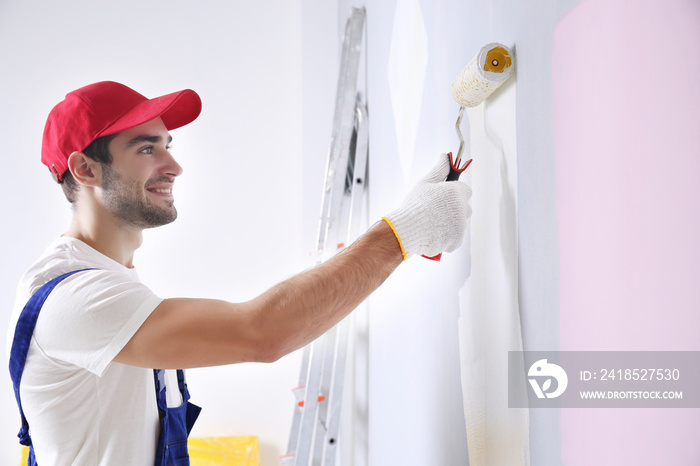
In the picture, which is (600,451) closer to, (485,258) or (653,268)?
(653,268)

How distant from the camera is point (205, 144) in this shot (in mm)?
2910

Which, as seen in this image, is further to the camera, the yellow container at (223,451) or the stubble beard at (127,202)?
the yellow container at (223,451)

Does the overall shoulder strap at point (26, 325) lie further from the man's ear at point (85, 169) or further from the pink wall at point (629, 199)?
the pink wall at point (629, 199)

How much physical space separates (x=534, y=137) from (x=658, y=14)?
24 centimetres

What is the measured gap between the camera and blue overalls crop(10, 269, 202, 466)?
971 mm

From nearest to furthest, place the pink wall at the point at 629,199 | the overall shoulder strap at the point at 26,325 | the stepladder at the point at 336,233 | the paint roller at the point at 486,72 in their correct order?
the pink wall at the point at 629,199 → the paint roller at the point at 486,72 → the overall shoulder strap at the point at 26,325 → the stepladder at the point at 336,233

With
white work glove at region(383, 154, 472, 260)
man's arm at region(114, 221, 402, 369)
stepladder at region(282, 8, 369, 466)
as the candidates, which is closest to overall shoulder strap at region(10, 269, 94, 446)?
man's arm at region(114, 221, 402, 369)

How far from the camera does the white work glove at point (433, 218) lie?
2.87 ft

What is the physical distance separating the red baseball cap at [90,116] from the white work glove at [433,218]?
0.63 meters

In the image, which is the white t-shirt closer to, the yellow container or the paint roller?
the paint roller

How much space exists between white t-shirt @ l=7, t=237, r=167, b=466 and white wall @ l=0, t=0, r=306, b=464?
1703mm

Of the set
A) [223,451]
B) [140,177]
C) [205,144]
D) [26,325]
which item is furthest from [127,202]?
[223,451]

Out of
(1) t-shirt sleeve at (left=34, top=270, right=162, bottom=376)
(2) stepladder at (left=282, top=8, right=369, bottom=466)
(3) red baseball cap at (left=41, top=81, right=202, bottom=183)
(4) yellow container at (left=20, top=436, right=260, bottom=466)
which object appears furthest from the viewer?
(4) yellow container at (left=20, top=436, right=260, bottom=466)

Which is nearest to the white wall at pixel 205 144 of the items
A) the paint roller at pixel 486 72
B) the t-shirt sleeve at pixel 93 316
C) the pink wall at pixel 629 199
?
the t-shirt sleeve at pixel 93 316
